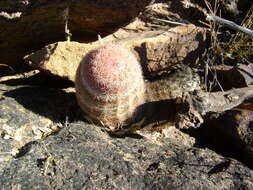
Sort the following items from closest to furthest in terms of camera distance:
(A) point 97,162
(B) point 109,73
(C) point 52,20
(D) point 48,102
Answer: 1. (A) point 97,162
2. (B) point 109,73
3. (D) point 48,102
4. (C) point 52,20

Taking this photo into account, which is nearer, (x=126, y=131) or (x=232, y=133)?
(x=232, y=133)

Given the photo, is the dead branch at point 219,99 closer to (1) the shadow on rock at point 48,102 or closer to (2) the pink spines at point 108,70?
(2) the pink spines at point 108,70

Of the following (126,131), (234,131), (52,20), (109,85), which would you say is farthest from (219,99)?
(52,20)

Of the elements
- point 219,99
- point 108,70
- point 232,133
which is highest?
point 108,70

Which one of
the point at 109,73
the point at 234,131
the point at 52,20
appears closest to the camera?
the point at 109,73

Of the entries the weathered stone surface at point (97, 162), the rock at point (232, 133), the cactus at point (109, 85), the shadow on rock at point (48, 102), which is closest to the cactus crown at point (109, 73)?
the cactus at point (109, 85)

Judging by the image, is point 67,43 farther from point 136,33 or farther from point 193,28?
point 193,28

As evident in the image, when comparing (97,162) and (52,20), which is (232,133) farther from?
(52,20)
